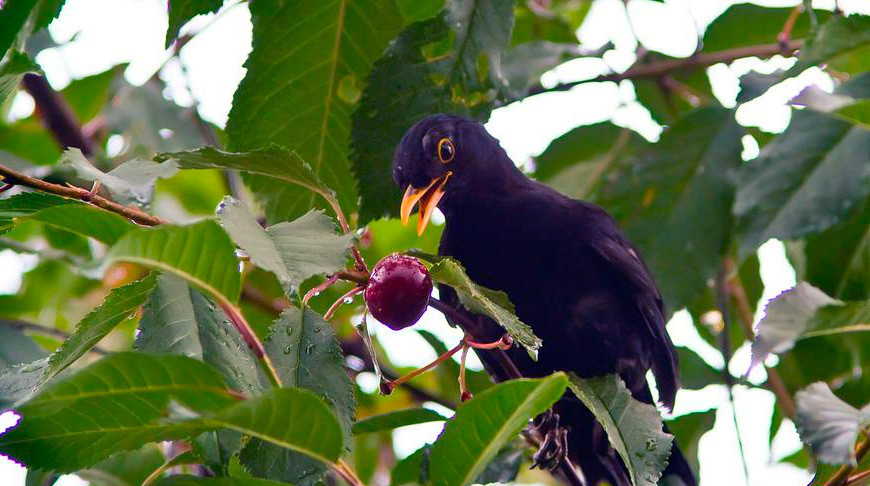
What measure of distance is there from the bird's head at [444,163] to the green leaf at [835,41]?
93cm

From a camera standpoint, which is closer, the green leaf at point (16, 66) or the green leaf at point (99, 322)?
the green leaf at point (99, 322)

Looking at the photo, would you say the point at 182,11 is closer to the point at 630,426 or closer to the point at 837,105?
the point at 630,426

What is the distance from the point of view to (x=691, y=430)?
354cm

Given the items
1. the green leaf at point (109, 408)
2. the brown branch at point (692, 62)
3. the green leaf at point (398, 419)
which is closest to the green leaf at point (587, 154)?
the brown branch at point (692, 62)

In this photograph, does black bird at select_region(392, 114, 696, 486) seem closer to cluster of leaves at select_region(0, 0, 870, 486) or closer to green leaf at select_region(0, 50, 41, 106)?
cluster of leaves at select_region(0, 0, 870, 486)

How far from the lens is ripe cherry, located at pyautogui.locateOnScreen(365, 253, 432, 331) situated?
6.07 feet

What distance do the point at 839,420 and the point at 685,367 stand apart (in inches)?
74.4

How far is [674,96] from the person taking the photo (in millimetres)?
4223

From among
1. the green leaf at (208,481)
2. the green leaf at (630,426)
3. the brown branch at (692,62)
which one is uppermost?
the green leaf at (208,481)

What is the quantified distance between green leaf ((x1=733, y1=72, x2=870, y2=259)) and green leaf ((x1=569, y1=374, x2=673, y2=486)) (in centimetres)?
101

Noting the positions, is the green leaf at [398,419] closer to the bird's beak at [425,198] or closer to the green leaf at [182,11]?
the bird's beak at [425,198]

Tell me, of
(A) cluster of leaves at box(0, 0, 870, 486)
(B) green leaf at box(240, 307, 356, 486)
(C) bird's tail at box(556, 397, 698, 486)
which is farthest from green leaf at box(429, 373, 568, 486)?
(C) bird's tail at box(556, 397, 698, 486)

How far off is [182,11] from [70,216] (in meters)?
0.74

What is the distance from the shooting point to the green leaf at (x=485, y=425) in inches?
59.9
